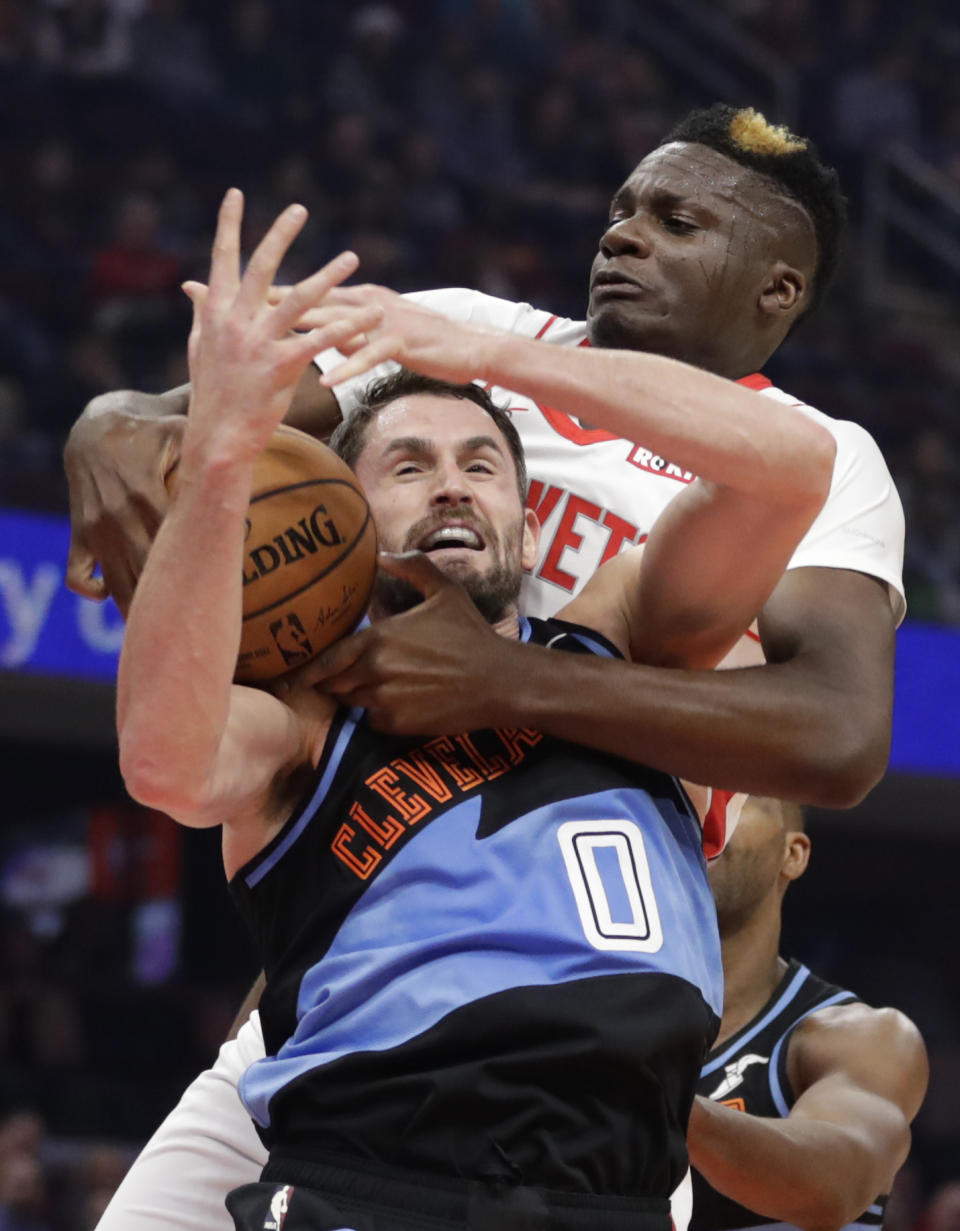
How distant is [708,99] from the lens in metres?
13.1

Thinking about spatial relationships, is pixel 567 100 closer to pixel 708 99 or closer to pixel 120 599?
pixel 708 99

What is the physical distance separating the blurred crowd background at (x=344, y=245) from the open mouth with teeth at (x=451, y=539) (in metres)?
5.80

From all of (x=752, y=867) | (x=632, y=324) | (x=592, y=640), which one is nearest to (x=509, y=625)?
(x=592, y=640)

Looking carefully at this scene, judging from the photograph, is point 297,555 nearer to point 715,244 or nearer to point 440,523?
point 440,523

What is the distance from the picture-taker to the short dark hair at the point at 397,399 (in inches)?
120

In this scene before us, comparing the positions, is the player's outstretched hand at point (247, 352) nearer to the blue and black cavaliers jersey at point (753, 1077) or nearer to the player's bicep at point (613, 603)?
the player's bicep at point (613, 603)

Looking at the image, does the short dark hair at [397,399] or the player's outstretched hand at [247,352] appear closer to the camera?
the player's outstretched hand at [247,352]

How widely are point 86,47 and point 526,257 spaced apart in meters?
2.93

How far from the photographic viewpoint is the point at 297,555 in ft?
8.46

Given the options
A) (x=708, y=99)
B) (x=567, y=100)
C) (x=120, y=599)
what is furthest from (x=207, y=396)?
(x=708, y=99)

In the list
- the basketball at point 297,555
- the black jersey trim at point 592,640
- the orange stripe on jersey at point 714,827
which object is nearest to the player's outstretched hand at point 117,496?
the basketball at point 297,555

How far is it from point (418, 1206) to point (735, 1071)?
2.01 metres

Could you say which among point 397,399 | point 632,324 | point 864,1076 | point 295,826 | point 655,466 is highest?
point 632,324

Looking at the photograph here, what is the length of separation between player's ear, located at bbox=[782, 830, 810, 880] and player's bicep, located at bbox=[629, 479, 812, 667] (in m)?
1.70
